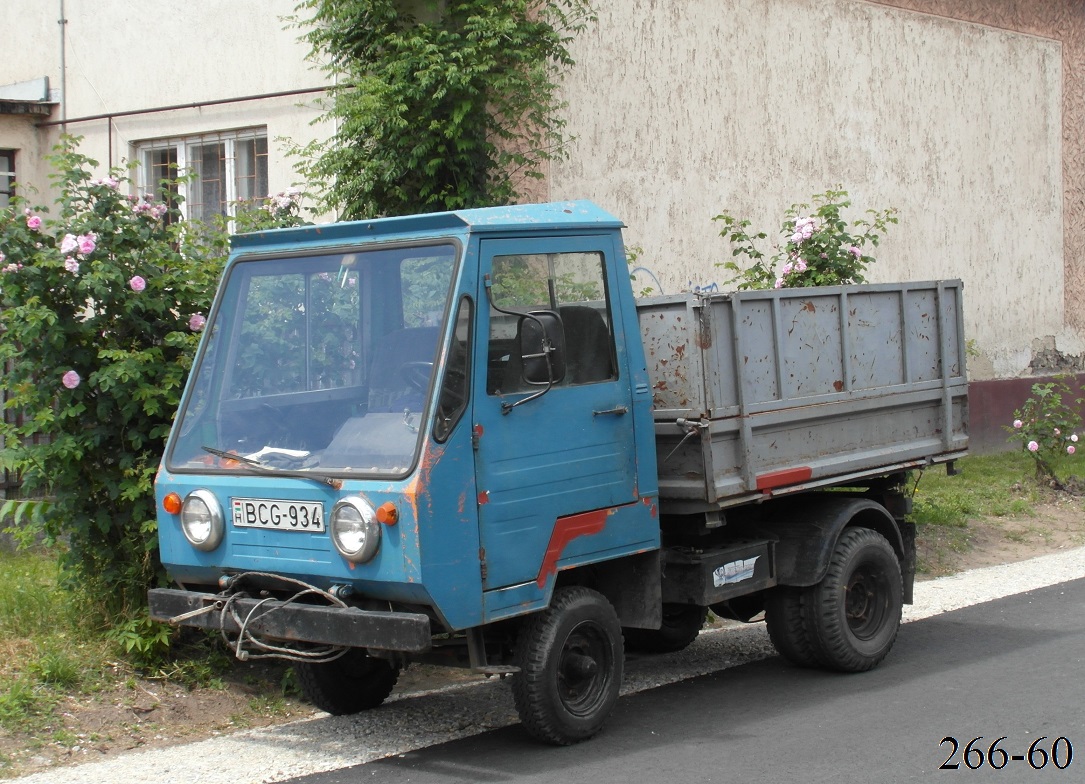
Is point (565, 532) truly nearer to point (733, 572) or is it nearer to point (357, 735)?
point (733, 572)

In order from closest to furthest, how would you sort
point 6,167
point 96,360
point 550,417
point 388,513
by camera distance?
point 388,513
point 550,417
point 96,360
point 6,167

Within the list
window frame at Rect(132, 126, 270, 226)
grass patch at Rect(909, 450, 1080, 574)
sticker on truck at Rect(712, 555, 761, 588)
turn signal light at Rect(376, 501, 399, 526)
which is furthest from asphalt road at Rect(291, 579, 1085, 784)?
window frame at Rect(132, 126, 270, 226)

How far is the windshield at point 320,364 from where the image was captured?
5.39 metres

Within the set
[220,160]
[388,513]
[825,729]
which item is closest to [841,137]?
[220,160]

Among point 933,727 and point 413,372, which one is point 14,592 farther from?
point 933,727

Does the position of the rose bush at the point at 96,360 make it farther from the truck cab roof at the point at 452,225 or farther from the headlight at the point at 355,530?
the headlight at the point at 355,530

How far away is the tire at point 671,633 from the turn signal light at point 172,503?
2782 mm

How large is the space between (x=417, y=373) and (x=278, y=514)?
85 centimetres

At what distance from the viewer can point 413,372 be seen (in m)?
5.42

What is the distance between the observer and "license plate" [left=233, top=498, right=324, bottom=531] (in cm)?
Answer: 534

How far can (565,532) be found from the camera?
18.7 ft

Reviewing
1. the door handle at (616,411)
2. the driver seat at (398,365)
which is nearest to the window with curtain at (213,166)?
the driver seat at (398,365)

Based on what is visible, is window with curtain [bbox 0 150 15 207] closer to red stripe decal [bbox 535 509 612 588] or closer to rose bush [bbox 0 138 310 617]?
rose bush [bbox 0 138 310 617]

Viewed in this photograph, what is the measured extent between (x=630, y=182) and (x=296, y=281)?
6.18 m
